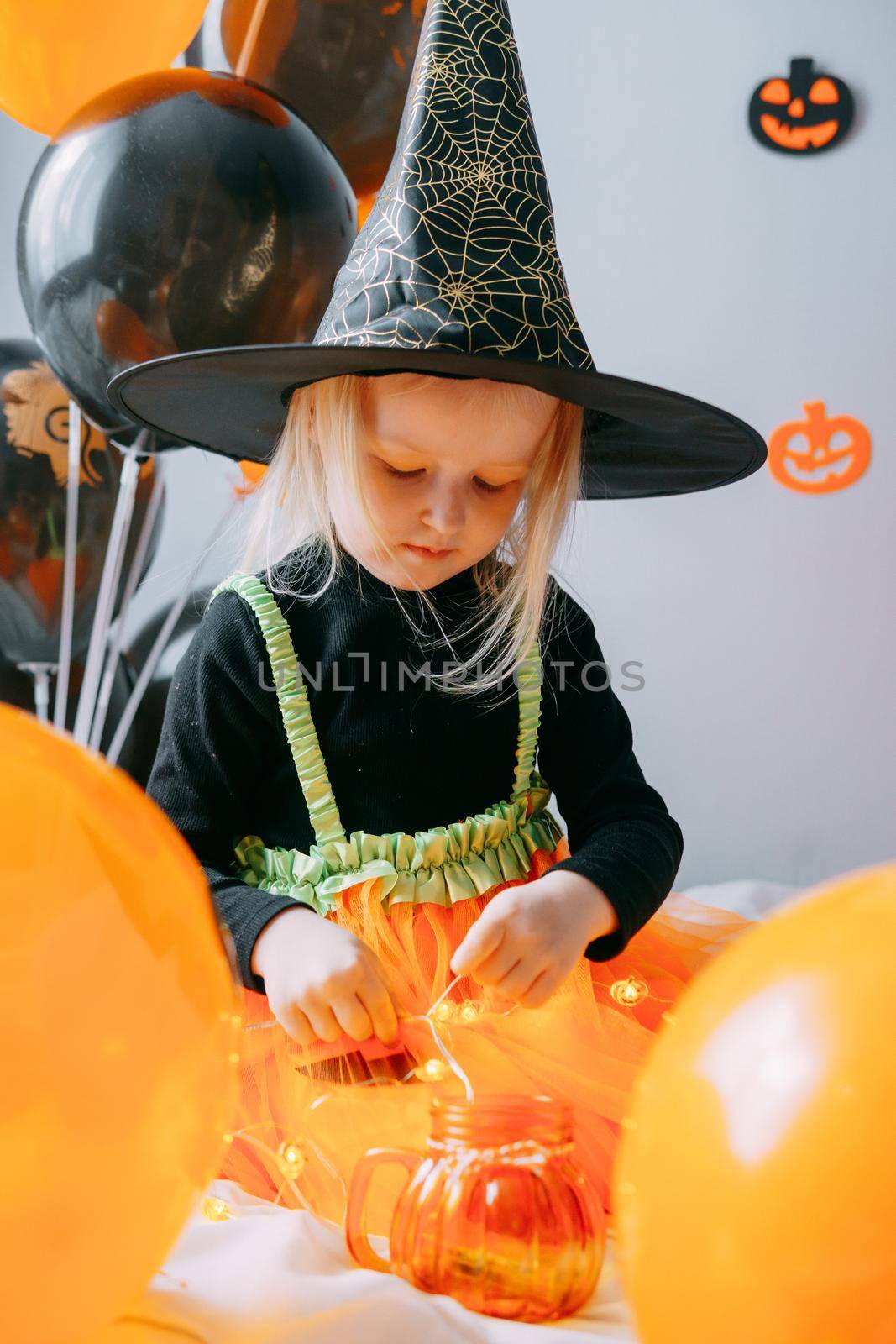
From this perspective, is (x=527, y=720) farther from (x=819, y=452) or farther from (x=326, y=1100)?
(x=819, y=452)

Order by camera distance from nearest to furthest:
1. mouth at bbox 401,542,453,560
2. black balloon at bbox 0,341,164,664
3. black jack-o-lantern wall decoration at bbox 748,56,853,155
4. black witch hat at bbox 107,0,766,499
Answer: black witch hat at bbox 107,0,766,499 → mouth at bbox 401,542,453,560 → black balloon at bbox 0,341,164,664 → black jack-o-lantern wall decoration at bbox 748,56,853,155

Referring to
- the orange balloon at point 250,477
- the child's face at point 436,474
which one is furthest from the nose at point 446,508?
the orange balloon at point 250,477

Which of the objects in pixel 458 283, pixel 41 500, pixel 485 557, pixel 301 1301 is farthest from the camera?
pixel 41 500

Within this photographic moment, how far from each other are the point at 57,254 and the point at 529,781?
60cm

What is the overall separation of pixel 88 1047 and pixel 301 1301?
0.17 m

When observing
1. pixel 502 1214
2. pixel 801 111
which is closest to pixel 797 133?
pixel 801 111

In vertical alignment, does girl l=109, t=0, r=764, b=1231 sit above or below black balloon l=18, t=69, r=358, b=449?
below

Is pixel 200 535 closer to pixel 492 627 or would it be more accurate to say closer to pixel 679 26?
pixel 679 26

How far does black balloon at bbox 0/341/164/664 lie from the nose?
2.13 ft

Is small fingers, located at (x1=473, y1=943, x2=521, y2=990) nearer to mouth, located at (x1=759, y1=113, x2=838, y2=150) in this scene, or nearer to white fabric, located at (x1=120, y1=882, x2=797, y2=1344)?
white fabric, located at (x1=120, y1=882, x2=797, y2=1344)

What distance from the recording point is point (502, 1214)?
1.64 feet

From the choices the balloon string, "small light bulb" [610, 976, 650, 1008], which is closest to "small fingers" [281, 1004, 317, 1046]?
"small light bulb" [610, 976, 650, 1008]

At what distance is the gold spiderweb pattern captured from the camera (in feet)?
2.43

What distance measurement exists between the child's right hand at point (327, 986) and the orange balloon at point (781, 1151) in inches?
11.8
